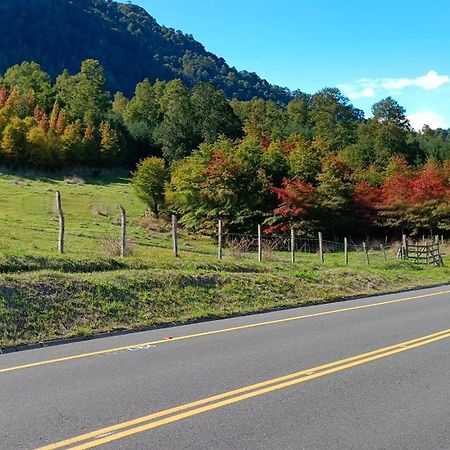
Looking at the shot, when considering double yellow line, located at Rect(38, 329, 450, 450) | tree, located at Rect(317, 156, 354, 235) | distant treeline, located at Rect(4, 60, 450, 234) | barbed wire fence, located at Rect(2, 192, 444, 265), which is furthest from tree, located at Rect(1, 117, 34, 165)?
double yellow line, located at Rect(38, 329, 450, 450)

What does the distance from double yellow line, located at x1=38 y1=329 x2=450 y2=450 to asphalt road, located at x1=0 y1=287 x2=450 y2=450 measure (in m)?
0.02

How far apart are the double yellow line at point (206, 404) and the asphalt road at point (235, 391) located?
15 mm

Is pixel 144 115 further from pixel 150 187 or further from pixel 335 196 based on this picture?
pixel 335 196

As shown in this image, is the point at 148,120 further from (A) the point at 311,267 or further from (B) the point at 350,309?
(B) the point at 350,309

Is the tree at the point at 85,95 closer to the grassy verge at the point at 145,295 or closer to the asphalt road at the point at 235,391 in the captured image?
the grassy verge at the point at 145,295

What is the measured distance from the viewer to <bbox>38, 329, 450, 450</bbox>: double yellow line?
5402mm

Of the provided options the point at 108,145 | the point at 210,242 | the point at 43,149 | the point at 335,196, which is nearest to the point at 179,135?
the point at 108,145

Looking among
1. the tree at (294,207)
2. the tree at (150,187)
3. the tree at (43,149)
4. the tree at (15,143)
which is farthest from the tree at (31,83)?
the tree at (294,207)

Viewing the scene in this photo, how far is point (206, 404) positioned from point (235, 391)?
2.07ft

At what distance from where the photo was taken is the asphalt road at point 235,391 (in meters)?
5.49

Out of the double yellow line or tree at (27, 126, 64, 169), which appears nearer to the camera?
the double yellow line

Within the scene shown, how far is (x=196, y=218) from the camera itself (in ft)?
176

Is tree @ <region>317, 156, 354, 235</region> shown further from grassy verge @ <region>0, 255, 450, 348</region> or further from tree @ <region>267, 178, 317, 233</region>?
grassy verge @ <region>0, 255, 450, 348</region>

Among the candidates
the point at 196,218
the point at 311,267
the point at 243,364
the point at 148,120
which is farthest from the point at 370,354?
the point at 148,120
